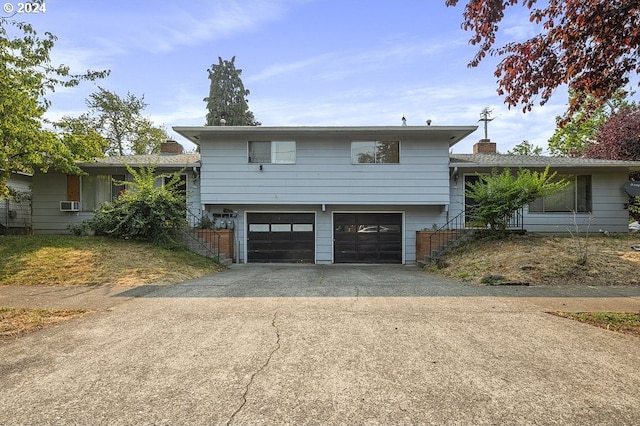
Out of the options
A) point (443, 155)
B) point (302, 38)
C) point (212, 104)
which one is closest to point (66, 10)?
point (302, 38)

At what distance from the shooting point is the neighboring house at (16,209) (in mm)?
16344

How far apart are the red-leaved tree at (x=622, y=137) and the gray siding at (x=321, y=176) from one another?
426 inches

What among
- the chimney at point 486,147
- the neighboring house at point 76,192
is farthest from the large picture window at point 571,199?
the neighboring house at point 76,192

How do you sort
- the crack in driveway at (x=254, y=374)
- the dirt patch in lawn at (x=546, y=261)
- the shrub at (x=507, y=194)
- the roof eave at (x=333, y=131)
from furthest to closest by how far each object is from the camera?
the roof eave at (x=333, y=131), the shrub at (x=507, y=194), the dirt patch in lawn at (x=546, y=261), the crack in driveway at (x=254, y=374)

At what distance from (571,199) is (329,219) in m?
9.33

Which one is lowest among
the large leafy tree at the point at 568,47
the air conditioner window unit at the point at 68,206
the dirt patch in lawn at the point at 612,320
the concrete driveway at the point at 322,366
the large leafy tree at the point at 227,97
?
the dirt patch in lawn at the point at 612,320

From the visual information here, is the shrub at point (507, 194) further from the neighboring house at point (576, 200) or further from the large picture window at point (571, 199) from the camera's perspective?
the large picture window at point (571, 199)

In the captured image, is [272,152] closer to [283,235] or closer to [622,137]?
[283,235]

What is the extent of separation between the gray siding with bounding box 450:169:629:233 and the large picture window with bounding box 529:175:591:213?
0.18 metres

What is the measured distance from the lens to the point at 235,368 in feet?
11.9

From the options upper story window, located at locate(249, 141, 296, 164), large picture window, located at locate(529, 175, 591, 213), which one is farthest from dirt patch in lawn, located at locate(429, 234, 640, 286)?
upper story window, located at locate(249, 141, 296, 164)

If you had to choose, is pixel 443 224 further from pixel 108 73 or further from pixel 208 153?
pixel 108 73

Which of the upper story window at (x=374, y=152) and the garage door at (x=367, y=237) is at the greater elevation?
the upper story window at (x=374, y=152)

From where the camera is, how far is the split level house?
14.6 meters
